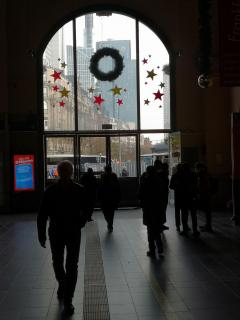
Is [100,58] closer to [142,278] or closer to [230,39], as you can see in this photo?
[230,39]

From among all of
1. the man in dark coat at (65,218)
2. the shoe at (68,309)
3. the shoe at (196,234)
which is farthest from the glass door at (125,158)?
the shoe at (68,309)

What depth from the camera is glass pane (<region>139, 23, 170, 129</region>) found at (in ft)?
56.0

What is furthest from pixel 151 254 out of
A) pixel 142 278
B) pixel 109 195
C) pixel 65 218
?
pixel 109 195

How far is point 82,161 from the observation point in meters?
16.9

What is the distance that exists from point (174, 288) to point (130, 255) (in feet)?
7.42

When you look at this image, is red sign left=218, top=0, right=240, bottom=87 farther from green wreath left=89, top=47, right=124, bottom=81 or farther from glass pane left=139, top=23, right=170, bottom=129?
green wreath left=89, top=47, right=124, bottom=81

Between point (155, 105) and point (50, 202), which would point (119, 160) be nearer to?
point (155, 105)

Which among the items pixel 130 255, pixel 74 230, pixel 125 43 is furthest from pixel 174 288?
pixel 125 43

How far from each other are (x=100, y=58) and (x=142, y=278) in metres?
11.4

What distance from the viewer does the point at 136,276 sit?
704cm

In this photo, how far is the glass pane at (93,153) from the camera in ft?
55.4

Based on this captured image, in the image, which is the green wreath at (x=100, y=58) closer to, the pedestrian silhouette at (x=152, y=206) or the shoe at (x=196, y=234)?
the shoe at (x=196, y=234)

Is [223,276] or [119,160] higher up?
[119,160]

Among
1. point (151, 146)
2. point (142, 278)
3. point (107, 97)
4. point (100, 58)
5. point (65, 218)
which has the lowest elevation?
point (142, 278)
